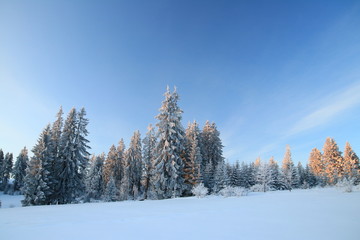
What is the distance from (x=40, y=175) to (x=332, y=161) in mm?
53156

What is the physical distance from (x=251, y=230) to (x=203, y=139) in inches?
1402

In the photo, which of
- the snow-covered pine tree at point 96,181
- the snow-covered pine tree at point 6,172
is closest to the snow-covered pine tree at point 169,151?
the snow-covered pine tree at point 96,181

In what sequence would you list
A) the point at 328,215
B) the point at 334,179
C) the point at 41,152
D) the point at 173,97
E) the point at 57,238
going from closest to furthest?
the point at 57,238 < the point at 328,215 < the point at 41,152 < the point at 173,97 < the point at 334,179

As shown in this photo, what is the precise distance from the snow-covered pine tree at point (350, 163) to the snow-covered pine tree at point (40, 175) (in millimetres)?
49424

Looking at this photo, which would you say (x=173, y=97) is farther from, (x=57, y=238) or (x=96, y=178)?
(x=96, y=178)

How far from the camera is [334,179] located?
36594mm

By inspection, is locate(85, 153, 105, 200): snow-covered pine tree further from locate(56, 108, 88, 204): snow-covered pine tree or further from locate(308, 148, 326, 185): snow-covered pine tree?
locate(308, 148, 326, 185): snow-covered pine tree

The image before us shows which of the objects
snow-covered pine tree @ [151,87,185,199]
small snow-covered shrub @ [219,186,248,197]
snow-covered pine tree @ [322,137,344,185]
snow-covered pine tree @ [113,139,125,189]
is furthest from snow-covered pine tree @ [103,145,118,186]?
snow-covered pine tree @ [322,137,344,185]

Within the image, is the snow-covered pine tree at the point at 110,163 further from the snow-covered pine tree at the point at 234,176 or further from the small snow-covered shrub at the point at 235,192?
the small snow-covered shrub at the point at 235,192

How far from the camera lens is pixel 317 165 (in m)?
46.9

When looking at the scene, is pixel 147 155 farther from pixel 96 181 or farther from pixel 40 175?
pixel 40 175

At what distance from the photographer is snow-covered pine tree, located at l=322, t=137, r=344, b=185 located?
36.9m

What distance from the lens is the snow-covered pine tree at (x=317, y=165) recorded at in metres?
42.7

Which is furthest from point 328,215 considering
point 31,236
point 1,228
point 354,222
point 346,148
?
point 346,148
